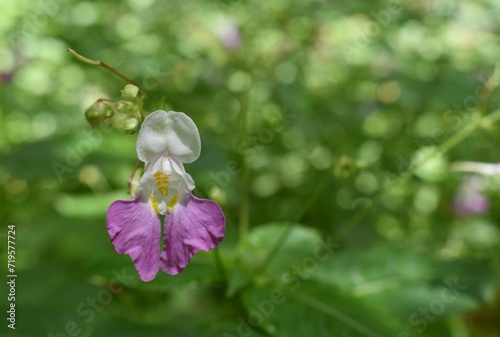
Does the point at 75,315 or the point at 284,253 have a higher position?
the point at 284,253

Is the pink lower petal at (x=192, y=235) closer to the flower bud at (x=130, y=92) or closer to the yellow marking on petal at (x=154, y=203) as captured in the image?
the yellow marking on petal at (x=154, y=203)

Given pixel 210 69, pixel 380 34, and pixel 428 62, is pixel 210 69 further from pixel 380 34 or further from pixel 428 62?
pixel 428 62

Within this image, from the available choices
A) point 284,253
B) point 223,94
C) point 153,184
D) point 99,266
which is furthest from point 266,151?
point 153,184

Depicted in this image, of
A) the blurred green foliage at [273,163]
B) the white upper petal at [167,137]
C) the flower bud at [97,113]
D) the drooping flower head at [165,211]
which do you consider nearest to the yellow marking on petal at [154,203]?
the drooping flower head at [165,211]

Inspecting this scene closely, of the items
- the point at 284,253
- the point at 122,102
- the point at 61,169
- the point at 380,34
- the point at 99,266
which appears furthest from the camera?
the point at 380,34

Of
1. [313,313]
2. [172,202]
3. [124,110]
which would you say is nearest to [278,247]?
[313,313]

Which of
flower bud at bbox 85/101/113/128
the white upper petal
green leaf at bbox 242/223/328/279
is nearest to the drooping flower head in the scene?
the white upper petal
